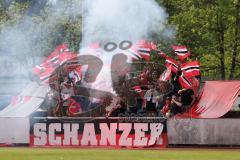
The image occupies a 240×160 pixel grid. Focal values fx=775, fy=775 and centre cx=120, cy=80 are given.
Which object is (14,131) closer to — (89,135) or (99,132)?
(89,135)

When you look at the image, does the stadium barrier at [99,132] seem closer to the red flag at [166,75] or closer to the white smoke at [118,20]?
the red flag at [166,75]

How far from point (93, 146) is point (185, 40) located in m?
17.5

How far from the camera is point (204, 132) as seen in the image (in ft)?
112

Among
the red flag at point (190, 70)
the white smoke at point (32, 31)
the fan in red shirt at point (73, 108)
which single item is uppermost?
the white smoke at point (32, 31)

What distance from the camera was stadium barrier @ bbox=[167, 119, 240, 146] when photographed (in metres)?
34.1

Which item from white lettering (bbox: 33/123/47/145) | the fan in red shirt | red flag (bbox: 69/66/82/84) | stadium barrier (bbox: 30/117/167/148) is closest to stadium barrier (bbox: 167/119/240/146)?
stadium barrier (bbox: 30/117/167/148)

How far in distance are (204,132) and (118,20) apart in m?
6.52

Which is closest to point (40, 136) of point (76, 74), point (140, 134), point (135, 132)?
point (76, 74)

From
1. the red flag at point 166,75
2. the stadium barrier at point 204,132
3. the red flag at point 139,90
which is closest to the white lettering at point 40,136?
the red flag at point 139,90

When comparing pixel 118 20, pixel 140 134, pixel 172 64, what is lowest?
pixel 140 134

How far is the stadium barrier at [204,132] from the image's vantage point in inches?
1342

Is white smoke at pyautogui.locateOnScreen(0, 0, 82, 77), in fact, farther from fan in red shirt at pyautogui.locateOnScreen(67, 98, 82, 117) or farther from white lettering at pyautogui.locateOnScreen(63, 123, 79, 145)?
white lettering at pyautogui.locateOnScreen(63, 123, 79, 145)

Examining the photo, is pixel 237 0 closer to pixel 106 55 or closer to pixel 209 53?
pixel 209 53

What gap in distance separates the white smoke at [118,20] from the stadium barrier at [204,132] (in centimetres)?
528
